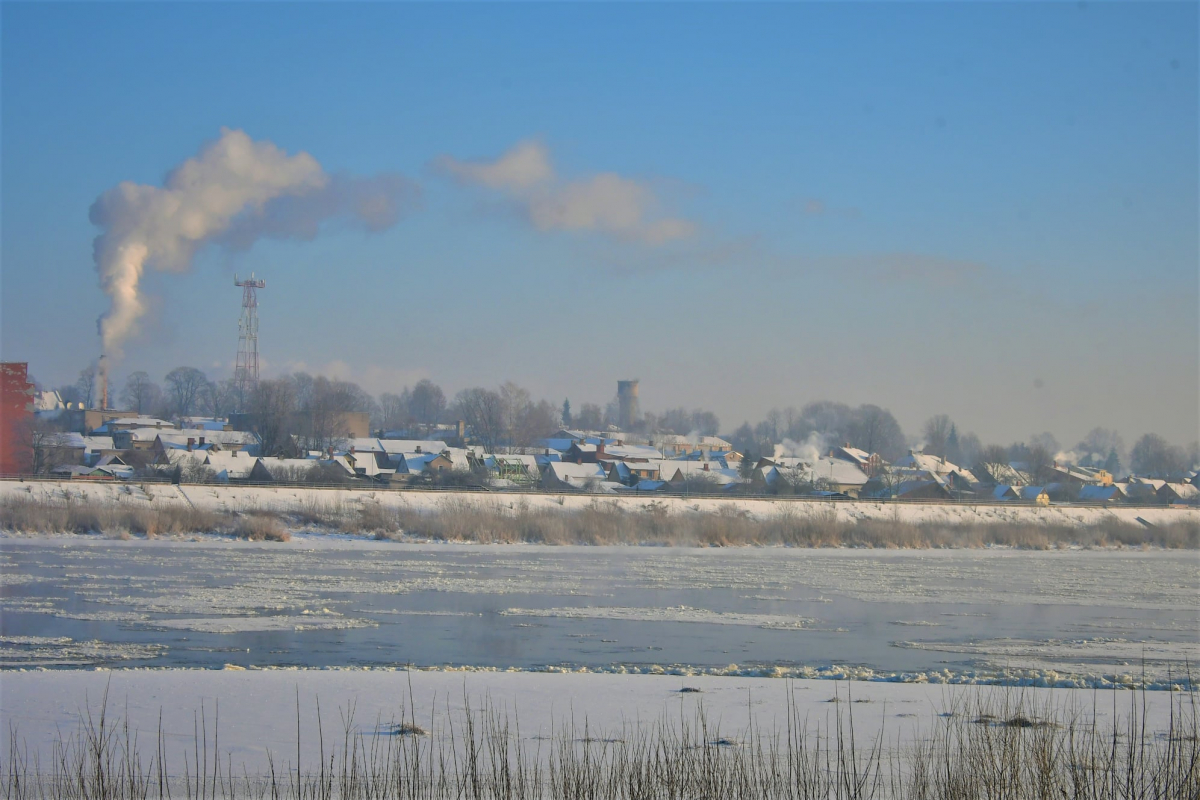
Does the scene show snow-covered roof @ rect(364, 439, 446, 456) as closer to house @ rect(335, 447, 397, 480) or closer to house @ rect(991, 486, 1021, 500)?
house @ rect(335, 447, 397, 480)

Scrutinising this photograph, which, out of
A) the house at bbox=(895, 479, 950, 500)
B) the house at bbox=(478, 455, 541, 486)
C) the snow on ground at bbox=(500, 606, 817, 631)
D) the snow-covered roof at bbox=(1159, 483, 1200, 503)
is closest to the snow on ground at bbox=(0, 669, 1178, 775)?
the snow on ground at bbox=(500, 606, 817, 631)

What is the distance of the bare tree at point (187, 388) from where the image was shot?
138 metres

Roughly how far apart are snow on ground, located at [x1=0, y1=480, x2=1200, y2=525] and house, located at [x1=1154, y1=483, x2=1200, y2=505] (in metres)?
11.6

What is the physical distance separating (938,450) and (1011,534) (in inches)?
3651

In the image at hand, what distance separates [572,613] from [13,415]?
42.0m

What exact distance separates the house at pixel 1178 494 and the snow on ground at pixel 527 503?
11551mm

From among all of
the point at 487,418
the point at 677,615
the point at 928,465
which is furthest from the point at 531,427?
the point at 677,615

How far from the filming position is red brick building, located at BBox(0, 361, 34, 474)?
48188mm

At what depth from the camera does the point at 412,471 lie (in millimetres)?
74125

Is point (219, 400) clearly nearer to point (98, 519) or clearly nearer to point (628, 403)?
point (628, 403)

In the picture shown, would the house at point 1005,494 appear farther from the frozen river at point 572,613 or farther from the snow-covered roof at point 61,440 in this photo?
the snow-covered roof at point 61,440

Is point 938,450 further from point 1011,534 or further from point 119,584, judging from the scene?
point 119,584

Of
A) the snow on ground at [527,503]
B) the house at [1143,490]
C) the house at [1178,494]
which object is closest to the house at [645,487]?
the snow on ground at [527,503]

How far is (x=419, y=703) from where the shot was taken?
35.8ft
